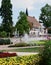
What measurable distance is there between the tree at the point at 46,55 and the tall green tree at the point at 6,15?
67.1m

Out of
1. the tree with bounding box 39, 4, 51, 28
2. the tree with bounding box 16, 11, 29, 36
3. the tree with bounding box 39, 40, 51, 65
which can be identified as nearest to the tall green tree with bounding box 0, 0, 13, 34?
the tree with bounding box 16, 11, 29, 36

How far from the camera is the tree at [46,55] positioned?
43.7ft

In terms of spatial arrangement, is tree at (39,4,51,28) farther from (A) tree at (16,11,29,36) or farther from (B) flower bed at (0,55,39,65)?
(B) flower bed at (0,55,39,65)

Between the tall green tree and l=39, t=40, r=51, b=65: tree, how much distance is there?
6709 centimetres

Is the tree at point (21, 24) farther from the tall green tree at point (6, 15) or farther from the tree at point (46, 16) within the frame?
the tree at point (46, 16)

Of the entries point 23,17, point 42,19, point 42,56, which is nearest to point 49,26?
point 42,19

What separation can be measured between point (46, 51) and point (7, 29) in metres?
68.3

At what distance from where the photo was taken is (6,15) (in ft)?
274

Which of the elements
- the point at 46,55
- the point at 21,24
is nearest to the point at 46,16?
the point at 21,24

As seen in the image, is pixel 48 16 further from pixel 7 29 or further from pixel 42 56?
pixel 42 56

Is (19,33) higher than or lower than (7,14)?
lower

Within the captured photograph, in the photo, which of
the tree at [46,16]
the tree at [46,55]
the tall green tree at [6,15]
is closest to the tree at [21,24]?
the tall green tree at [6,15]

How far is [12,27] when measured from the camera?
Result: 271ft

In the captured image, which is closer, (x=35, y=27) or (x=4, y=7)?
(x=4, y=7)
